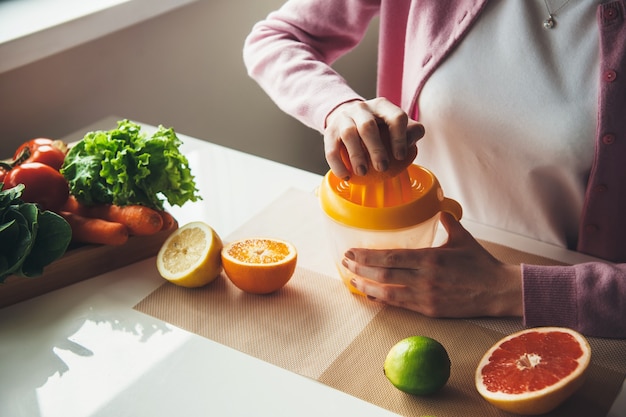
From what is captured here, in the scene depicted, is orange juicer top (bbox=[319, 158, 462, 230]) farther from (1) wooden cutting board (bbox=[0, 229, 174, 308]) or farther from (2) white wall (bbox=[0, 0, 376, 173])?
(2) white wall (bbox=[0, 0, 376, 173])

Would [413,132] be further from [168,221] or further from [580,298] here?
[168,221]

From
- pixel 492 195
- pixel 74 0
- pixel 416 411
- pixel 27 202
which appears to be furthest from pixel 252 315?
pixel 74 0

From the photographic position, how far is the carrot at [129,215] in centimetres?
103

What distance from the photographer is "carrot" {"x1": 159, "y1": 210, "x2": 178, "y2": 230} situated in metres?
1.08

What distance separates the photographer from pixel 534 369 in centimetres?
79

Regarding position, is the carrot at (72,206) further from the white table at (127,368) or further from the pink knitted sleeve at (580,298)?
the pink knitted sleeve at (580,298)

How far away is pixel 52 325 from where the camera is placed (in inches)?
37.0

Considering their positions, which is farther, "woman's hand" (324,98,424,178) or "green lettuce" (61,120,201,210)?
"green lettuce" (61,120,201,210)

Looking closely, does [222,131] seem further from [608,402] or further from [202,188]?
[608,402]

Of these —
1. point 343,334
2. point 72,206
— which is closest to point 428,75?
point 343,334

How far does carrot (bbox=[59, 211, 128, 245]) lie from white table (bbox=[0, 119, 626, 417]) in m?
0.06

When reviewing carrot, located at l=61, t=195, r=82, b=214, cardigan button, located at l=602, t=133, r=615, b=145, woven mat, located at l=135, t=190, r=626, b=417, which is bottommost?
woven mat, located at l=135, t=190, r=626, b=417

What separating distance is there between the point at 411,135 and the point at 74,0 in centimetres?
102

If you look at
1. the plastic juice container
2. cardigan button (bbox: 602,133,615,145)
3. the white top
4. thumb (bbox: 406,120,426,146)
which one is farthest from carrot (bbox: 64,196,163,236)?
cardigan button (bbox: 602,133,615,145)
